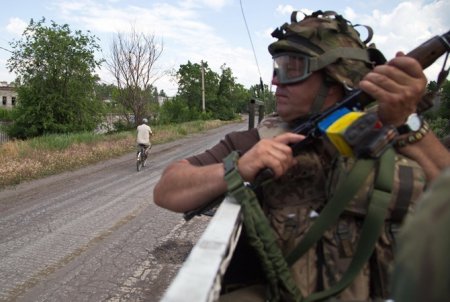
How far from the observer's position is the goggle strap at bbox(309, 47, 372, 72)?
1.82 meters

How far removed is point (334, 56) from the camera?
71.7 inches

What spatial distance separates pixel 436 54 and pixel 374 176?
1.77 ft

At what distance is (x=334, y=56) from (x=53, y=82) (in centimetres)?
2785

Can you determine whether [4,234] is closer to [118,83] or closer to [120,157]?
[120,157]

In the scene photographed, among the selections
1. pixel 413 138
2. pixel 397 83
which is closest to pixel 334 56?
pixel 397 83

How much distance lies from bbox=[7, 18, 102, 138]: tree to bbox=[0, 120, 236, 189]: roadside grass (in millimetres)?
5947

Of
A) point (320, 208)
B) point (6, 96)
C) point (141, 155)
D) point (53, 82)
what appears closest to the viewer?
point (320, 208)

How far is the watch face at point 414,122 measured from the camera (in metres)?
1.64

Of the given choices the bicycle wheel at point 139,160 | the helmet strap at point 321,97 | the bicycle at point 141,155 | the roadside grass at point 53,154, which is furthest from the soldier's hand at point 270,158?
the bicycle at point 141,155

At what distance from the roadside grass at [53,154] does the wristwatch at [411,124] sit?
11589 mm

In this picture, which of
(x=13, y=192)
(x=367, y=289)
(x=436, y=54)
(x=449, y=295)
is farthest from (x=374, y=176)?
(x=13, y=192)

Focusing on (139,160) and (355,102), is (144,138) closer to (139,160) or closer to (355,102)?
(139,160)

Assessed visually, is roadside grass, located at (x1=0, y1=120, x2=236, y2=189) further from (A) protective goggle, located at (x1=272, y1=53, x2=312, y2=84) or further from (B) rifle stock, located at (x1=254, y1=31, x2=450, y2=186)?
(B) rifle stock, located at (x1=254, y1=31, x2=450, y2=186)

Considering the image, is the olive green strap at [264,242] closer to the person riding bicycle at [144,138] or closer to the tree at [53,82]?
the person riding bicycle at [144,138]
